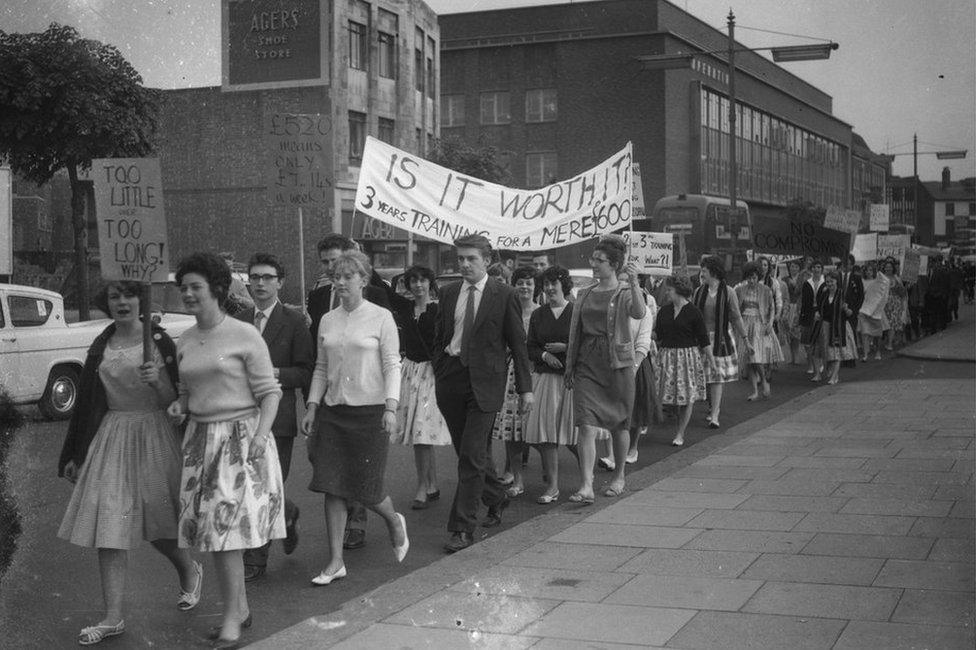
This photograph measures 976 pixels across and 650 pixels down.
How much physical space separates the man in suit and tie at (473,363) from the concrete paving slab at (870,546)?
1926mm

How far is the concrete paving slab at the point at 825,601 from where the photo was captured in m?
5.64

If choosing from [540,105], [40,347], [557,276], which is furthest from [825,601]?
[540,105]

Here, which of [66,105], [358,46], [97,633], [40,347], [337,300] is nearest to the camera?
[97,633]

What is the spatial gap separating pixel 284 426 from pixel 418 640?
6.22ft

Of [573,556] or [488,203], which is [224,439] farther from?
[488,203]

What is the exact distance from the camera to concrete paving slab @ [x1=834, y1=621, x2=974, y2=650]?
5.12 metres

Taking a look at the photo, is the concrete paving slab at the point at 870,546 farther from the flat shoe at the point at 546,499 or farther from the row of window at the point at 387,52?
the row of window at the point at 387,52

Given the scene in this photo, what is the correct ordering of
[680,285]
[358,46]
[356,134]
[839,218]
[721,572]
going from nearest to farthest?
[721,572] → [680,285] → [839,218] → [358,46] → [356,134]

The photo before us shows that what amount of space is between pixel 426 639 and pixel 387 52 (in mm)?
38583

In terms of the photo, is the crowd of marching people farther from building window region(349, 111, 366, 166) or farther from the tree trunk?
building window region(349, 111, 366, 166)

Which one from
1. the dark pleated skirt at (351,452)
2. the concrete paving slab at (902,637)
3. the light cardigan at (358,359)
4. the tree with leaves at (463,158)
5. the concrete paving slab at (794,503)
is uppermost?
the tree with leaves at (463,158)

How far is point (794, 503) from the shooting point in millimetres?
8508

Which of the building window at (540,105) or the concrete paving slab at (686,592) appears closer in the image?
the concrete paving slab at (686,592)

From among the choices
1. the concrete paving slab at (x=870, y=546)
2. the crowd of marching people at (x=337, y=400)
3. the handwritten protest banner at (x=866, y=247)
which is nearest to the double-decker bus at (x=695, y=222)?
the handwritten protest banner at (x=866, y=247)
